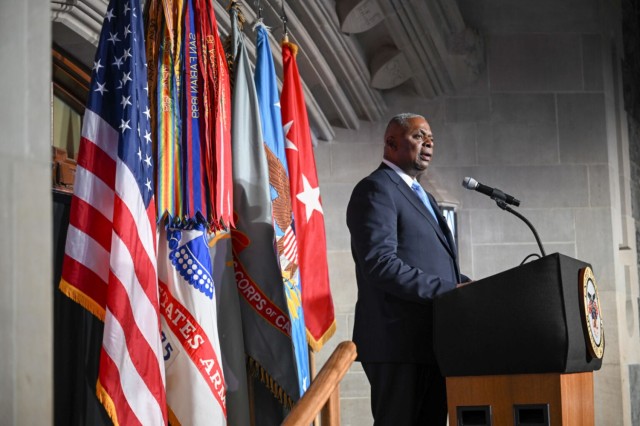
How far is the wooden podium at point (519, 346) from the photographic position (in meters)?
2.88

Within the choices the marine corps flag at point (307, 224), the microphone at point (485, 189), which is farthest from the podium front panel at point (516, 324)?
the marine corps flag at point (307, 224)

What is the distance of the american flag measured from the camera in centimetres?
313

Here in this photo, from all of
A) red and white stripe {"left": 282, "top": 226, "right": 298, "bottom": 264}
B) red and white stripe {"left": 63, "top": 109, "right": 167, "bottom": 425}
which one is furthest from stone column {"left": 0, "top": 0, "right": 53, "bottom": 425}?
red and white stripe {"left": 282, "top": 226, "right": 298, "bottom": 264}

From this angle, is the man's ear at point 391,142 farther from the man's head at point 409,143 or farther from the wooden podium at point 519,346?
the wooden podium at point 519,346

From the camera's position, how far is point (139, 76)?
333 centimetres

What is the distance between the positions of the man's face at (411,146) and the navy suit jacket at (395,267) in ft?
0.28

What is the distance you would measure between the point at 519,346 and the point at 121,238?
125 cm

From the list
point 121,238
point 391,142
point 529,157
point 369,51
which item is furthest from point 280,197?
point 529,157

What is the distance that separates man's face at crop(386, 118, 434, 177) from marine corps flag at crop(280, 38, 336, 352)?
2.77 feet

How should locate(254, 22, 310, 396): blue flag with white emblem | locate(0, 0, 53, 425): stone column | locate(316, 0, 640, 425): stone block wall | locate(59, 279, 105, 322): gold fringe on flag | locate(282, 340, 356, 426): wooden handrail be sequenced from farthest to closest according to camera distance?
1. locate(316, 0, 640, 425): stone block wall
2. locate(254, 22, 310, 396): blue flag with white emblem
3. locate(59, 279, 105, 322): gold fringe on flag
4. locate(282, 340, 356, 426): wooden handrail
5. locate(0, 0, 53, 425): stone column

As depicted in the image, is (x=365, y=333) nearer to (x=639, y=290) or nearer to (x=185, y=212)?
(x=185, y=212)

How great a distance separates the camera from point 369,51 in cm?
596

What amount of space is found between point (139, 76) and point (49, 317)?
1.93 meters

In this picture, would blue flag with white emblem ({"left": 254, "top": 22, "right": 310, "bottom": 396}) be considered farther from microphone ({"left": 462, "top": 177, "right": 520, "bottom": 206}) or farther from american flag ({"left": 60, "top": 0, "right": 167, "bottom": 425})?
microphone ({"left": 462, "top": 177, "right": 520, "bottom": 206})
